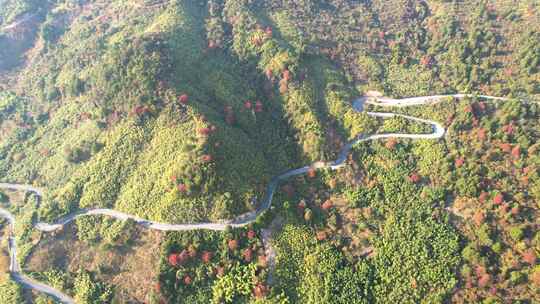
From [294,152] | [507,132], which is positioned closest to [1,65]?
[294,152]

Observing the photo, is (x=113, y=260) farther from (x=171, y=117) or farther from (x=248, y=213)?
(x=171, y=117)

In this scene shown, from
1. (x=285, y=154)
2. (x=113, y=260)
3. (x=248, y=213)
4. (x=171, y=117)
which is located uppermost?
(x=171, y=117)

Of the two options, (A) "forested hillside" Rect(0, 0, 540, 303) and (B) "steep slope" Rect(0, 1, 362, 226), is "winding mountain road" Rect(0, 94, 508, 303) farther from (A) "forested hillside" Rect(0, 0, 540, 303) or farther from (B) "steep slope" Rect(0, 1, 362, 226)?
(B) "steep slope" Rect(0, 1, 362, 226)

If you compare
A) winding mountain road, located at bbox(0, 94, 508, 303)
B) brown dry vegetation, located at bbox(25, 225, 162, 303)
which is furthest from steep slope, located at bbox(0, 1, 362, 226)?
brown dry vegetation, located at bbox(25, 225, 162, 303)

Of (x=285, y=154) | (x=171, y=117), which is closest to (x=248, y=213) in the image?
(x=285, y=154)

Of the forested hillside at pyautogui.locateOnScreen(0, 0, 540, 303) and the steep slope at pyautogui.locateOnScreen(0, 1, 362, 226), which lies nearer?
the forested hillside at pyautogui.locateOnScreen(0, 0, 540, 303)

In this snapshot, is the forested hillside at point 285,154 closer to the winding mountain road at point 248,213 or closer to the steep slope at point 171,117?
the steep slope at point 171,117

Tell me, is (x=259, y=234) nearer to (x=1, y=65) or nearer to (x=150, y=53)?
(x=150, y=53)
